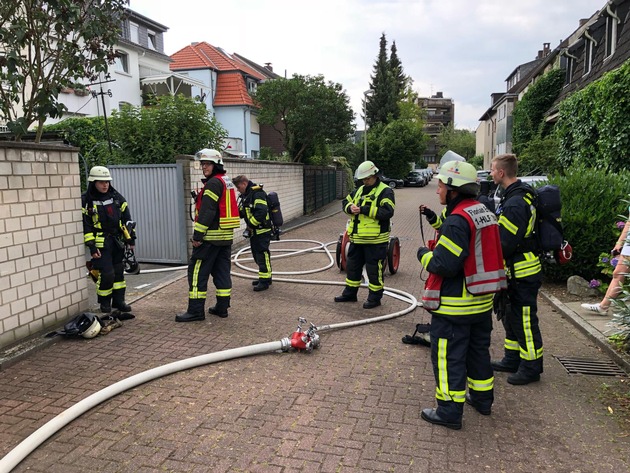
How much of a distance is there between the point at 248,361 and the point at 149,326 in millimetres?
1690

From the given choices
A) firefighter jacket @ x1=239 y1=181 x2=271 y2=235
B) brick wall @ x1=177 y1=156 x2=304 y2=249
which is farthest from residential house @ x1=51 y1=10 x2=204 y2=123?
firefighter jacket @ x1=239 y1=181 x2=271 y2=235

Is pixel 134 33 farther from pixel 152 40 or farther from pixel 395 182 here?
pixel 395 182

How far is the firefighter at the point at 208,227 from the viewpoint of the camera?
19.0 ft

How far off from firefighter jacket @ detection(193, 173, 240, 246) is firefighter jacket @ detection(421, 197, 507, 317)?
3.14 metres

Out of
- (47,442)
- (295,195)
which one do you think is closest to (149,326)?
(47,442)

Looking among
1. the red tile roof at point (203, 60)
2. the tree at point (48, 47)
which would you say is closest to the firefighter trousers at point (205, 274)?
the tree at point (48, 47)

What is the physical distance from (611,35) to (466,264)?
14488mm

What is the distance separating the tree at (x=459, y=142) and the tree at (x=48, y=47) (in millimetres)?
74826

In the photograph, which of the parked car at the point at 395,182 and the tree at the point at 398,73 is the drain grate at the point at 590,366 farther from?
the tree at the point at 398,73

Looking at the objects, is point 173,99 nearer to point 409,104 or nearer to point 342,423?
point 342,423

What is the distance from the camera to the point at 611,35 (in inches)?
554

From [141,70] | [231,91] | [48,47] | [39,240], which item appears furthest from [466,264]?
[231,91]

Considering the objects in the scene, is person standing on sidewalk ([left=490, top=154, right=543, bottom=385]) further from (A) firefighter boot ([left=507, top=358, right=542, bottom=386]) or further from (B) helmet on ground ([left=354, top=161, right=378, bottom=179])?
(B) helmet on ground ([left=354, top=161, right=378, bottom=179])

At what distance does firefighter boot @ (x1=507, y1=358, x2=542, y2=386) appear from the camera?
423 cm
